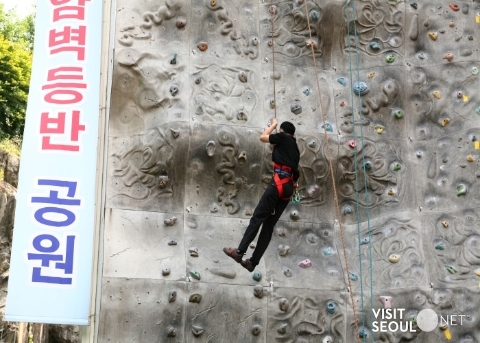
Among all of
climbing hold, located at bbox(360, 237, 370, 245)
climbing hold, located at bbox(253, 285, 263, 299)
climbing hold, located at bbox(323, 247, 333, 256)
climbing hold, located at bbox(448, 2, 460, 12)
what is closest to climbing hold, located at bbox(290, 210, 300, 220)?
climbing hold, located at bbox(323, 247, 333, 256)

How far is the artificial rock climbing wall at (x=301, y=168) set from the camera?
979 centimetres

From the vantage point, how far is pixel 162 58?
1042cm

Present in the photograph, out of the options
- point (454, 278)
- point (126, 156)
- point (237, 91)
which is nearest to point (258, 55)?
point (237, 91)

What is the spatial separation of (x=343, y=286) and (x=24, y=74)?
1149cm

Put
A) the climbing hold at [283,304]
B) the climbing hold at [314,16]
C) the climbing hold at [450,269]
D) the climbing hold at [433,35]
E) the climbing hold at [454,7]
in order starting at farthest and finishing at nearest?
the climbing hold at [454,7]
the climbing hold at [433,35]
the climbing hold at [314,16]
the climbing hold at [450,269]
the climbing hold at [283,304]

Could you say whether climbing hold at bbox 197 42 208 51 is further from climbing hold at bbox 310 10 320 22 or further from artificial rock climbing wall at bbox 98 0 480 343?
climbing hold at bbox 310 10 320 22

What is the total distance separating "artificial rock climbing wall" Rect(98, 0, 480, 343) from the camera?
979 cm

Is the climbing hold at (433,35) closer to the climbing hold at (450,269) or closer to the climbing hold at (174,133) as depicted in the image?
the climbing hold at (450,269)

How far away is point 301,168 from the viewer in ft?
35.0

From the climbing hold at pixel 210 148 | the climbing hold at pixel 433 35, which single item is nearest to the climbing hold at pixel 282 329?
the climbing hold at pixel 210 148

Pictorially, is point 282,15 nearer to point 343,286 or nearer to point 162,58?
point 162,58

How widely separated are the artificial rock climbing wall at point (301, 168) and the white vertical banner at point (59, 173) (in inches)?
66.5

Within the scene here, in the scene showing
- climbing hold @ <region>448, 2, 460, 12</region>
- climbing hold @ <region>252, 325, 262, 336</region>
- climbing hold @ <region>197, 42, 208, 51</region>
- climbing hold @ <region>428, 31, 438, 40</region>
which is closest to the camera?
climbing hold @ <region>252, 325, 262, 336</region>

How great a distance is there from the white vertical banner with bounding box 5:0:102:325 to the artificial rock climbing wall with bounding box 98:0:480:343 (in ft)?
5.54
